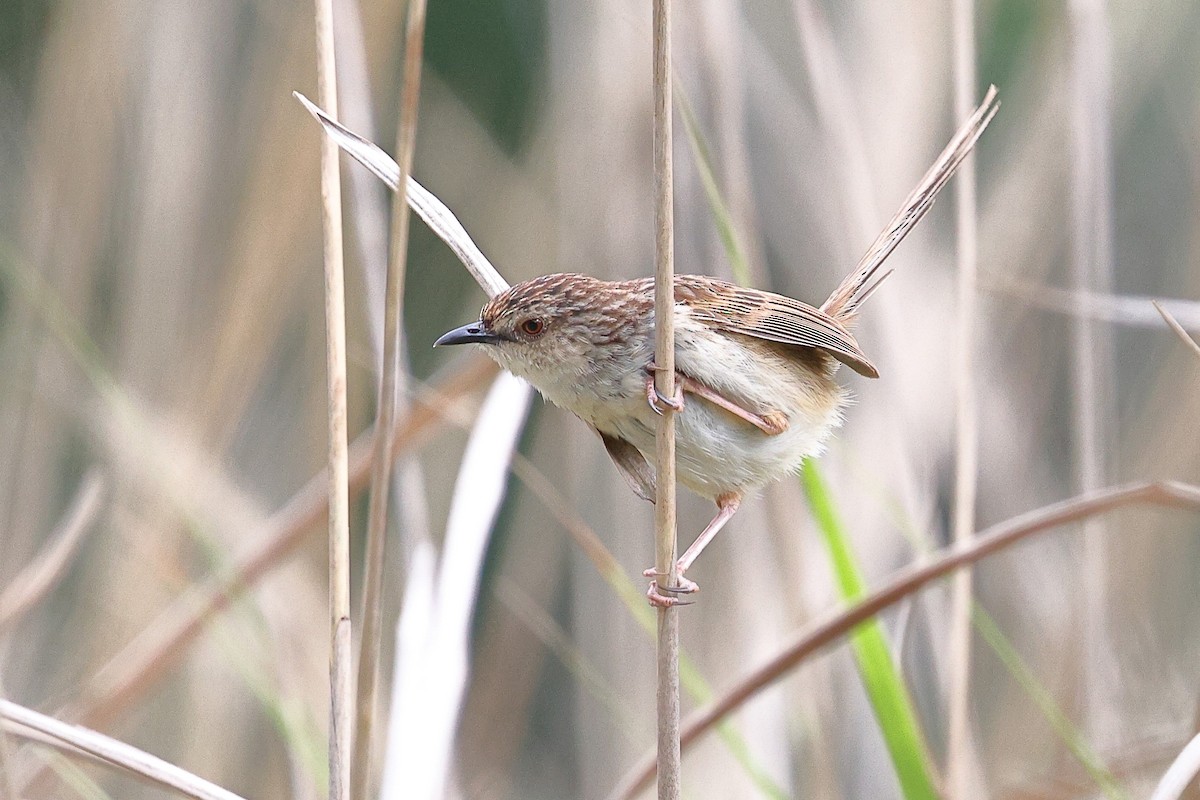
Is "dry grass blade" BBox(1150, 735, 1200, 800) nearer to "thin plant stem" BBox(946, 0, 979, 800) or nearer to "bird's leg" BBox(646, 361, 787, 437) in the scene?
"thin plant stem" BBox(946, 0, 979, 800)

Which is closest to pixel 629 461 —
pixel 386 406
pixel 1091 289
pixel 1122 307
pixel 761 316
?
pixel 761 316

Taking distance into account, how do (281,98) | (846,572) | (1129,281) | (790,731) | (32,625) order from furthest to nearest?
1. (1129,281)
2. (32,625)
3. (790,731)
4. (281,98)
5. (846,572)

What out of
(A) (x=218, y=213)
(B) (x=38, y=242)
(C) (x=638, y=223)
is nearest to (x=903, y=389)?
(C) (x=638, y=223)

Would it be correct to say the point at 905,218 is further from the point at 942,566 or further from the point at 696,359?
the point at 942,566

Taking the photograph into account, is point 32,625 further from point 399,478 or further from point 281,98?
point 281,98

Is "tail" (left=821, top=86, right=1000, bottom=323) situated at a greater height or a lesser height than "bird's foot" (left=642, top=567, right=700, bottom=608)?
greater

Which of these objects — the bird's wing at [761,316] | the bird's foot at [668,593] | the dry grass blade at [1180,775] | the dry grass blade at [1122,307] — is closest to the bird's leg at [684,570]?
the bird's foot at [668,593]

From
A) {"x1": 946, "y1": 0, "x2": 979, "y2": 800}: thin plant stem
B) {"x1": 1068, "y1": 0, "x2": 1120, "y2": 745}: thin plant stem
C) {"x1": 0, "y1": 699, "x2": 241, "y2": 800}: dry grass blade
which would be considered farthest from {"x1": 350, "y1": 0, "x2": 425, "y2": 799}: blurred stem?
{"x1": 1068, "y1": 0, "x2": 1120, "y2": 745}: thin plant stem
